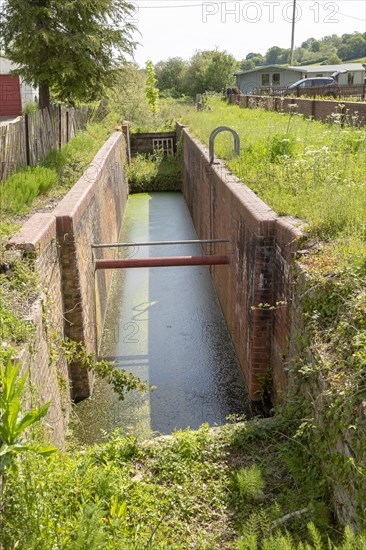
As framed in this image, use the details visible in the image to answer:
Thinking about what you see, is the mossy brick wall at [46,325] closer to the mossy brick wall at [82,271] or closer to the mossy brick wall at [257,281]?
the mossy brick wall at [82,271]

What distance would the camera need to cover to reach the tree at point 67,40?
12.2 metres

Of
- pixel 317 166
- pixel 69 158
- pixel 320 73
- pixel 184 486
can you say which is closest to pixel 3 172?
pixel 69 158

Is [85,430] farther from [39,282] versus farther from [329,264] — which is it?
[329,264]

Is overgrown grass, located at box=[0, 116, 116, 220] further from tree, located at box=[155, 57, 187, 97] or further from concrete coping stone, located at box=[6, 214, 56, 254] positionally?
tree, located at box=[155, 57, 187, 97]

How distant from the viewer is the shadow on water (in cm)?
675

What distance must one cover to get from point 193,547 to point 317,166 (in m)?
5.66

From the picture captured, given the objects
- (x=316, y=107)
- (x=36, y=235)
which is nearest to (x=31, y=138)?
(x=36, y=235)

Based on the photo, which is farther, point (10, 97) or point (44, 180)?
point (10, 97)

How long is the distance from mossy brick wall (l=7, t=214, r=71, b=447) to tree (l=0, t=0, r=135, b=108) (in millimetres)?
7431

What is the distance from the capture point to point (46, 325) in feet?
16.8

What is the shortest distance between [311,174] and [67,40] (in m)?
7.18

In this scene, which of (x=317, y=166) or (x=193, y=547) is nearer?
(x=193, y=547)

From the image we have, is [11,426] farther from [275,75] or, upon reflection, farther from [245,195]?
[275,75]

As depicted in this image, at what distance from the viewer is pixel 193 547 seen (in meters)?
3.42
